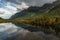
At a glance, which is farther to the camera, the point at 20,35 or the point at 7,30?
the point at 7,30

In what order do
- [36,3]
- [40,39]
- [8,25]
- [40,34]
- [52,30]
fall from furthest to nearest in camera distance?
[36,3], [8,25], [52,30], [40,34], [40,39]

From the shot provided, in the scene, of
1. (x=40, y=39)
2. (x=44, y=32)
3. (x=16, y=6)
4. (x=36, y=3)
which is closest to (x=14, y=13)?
(x=16, y=6)

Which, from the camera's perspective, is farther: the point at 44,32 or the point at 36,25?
the point at 36,25

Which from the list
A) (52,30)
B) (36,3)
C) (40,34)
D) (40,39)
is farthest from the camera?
(36,3)

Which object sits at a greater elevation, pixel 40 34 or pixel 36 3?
pixel 36 3

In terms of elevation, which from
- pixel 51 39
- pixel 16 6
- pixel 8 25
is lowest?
pixel 51 39

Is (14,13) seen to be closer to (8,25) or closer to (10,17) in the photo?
(10,17)

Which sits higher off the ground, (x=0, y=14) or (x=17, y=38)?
(x=0, y=14)

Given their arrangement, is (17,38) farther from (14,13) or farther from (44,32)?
(14,13)

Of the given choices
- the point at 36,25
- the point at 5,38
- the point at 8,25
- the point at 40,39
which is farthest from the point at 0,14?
the point at 40,39
